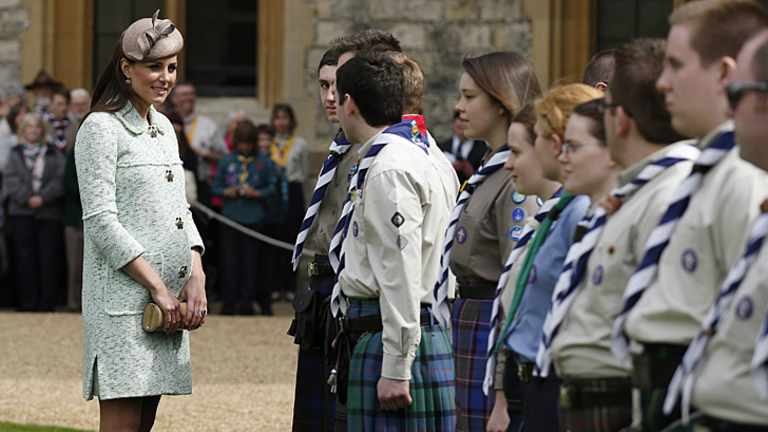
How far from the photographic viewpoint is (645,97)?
4.12 m

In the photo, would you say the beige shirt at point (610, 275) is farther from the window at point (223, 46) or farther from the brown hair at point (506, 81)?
the window at point (223, 46)

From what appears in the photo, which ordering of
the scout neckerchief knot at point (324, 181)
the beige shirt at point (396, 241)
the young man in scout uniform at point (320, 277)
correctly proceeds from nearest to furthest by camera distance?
the beige shirt at point (396, 241), the young man in scout uniform at point (320, 277), the scout neckerchief knot at point (324, 181)

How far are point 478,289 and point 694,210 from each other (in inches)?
77.4

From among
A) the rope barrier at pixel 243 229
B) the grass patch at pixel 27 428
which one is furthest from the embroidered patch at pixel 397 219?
the rope barrier at pixel 243 229

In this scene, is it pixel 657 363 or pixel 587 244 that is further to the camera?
pixel 587 244

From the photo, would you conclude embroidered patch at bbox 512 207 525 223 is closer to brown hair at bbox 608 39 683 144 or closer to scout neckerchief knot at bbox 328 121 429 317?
scout neckerchief knot at bbox 328 121 429 317

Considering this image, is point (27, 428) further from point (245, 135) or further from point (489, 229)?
point (245, 135)

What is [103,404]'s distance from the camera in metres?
5.66

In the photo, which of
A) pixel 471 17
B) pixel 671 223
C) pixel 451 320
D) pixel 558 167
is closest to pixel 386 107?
pixel 451 320

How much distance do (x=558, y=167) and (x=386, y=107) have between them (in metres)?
1.03

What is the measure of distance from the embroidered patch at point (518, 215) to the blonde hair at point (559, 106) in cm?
68

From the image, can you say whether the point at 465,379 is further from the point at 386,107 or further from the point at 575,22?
the point at 575,22

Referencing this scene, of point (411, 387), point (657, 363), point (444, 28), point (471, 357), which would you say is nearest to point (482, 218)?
point (471, 357)

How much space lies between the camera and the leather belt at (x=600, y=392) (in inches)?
162
